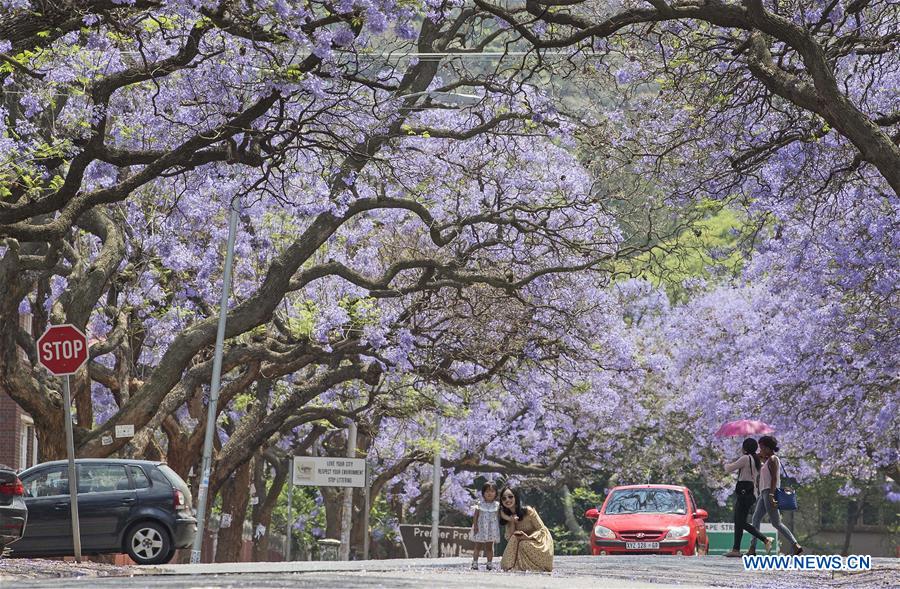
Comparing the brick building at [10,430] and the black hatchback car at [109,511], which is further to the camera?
the brick building at [10,430]

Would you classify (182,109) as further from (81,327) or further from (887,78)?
(887,78)

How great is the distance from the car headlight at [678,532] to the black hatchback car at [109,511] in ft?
25.0

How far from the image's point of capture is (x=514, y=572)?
1823cm

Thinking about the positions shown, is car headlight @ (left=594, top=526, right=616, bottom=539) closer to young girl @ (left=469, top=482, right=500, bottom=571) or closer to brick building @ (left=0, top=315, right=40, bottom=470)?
young girl @ (left=469, top=482, right=500, bottom=571)

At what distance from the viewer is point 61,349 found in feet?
57.3

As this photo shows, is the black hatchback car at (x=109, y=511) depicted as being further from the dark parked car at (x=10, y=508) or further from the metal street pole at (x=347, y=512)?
the metal street pole at (x=347, y=512)

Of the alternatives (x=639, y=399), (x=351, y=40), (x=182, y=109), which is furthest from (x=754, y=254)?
(x=351, y=40)

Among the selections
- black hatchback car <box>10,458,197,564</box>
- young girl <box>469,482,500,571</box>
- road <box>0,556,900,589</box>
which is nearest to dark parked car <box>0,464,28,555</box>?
road <box>0,556,900,589</box>

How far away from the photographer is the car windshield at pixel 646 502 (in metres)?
25.0

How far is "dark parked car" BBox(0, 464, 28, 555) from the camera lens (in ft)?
54.1

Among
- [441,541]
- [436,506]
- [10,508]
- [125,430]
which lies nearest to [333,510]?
[436,506]

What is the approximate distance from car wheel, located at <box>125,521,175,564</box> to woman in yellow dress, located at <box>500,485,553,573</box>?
196 inches

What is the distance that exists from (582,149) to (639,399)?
22255mm

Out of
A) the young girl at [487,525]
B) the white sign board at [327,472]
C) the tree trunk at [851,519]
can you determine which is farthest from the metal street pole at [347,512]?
the tree trunk at [851,519]
